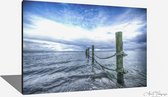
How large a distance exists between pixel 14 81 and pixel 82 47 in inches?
83.9

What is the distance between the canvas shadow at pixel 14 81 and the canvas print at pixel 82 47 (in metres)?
0.77

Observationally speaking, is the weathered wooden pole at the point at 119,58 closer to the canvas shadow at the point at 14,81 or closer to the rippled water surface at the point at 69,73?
the rippled water surface at the point at 69,73

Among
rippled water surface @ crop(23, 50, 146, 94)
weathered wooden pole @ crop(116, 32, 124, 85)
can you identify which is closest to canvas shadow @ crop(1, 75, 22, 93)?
rippled water surface @ crop(23, 50, 146, 94)

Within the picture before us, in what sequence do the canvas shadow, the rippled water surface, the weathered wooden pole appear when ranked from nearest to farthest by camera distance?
the rippled water surface → the canvas shadow → the weathered wooden pole

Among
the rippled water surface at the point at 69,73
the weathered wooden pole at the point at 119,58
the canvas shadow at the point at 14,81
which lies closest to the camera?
the rippled water surface at the point at 69,73

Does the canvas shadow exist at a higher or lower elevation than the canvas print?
lower

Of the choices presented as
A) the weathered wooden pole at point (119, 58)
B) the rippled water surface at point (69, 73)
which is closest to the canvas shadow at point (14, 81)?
the rippled water surface at point (69, 73)

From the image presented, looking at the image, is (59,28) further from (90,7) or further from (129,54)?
(129,54)

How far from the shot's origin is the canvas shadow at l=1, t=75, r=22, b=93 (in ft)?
24.2

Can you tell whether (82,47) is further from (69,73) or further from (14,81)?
(14,81)

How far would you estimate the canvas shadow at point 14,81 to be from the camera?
7.39m

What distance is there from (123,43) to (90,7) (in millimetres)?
1109

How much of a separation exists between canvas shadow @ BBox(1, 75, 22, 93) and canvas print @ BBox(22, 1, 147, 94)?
77 centimetres

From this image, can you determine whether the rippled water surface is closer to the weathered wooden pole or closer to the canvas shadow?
the weathered wooden pole
